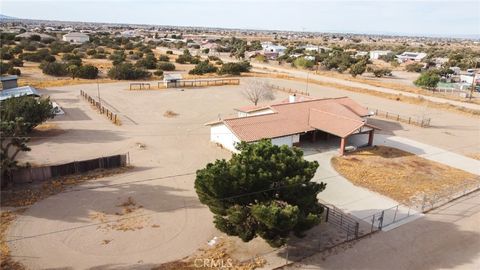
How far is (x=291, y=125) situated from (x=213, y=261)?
51.9 feet

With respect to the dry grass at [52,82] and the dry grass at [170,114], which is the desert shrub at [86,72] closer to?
the dry grass at [52,82]

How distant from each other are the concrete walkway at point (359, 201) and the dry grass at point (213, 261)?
22.4 feet

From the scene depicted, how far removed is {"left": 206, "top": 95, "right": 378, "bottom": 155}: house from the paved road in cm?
999

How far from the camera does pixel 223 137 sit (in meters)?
28.7

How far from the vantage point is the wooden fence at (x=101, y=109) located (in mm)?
34594

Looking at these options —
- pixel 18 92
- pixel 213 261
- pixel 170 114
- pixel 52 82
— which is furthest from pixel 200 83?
pixel 213 261

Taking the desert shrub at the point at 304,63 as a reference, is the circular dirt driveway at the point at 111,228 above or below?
below

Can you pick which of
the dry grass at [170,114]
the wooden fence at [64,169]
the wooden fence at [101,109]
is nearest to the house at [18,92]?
the wooden fence at [101,109]

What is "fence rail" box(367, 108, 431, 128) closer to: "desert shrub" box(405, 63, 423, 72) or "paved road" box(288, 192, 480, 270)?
"paved road" box(288, 192, 480, 270)

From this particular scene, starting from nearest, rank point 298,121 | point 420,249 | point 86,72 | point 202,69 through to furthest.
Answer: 1. point 420,249
2. point 298,121
3. point 86,72
4. point 202,69

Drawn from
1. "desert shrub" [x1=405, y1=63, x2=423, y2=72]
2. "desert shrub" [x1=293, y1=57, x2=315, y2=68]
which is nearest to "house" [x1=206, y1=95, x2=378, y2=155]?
"desert shrub" [x1=293, y1=57, x2=315, y2=68]

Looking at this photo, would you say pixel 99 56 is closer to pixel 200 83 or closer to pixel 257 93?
pixel 200 83

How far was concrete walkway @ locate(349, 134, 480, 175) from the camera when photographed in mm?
27281

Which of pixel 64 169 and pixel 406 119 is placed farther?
pixel 406 119
